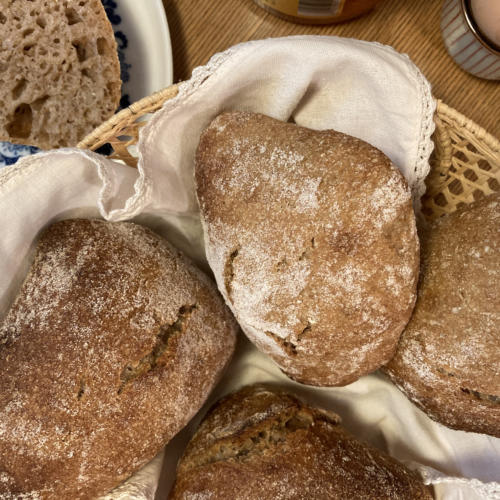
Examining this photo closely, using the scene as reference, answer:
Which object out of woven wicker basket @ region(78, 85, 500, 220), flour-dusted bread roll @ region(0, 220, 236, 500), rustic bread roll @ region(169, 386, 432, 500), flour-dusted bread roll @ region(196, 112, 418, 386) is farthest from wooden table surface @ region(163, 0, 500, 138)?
rustic bread roll @ region(169, 386, 432, 500)

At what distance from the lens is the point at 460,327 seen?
77 centimetres

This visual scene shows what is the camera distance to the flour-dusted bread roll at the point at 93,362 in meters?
0.78

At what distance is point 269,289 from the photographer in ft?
2.51

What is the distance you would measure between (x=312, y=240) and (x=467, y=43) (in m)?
0.68

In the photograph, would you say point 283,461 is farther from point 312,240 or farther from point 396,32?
point 396,32

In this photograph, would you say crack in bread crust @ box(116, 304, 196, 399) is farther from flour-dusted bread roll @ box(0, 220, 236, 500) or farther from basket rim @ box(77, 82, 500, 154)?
basket rim @ box(77, 82, 500, 154)

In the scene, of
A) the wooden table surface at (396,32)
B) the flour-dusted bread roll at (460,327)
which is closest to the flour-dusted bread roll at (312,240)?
the flour-dusted bread roll at (460,327)

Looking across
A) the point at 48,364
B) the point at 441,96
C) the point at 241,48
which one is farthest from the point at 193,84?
the point at 441,96

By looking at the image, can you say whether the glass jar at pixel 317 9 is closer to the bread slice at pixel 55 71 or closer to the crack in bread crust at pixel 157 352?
the bread slice at pixel 55 71

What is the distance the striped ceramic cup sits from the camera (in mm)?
1026

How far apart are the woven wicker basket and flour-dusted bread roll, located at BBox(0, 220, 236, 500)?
0.61 feet

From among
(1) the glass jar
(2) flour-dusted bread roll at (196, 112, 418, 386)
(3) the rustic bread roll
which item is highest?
(1) the glass jar

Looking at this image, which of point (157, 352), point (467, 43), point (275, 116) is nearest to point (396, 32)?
point (467, 43)

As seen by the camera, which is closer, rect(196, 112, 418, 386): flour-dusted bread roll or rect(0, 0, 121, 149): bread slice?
rect(196, 112, 418, 386): flour-dusted bread roll
